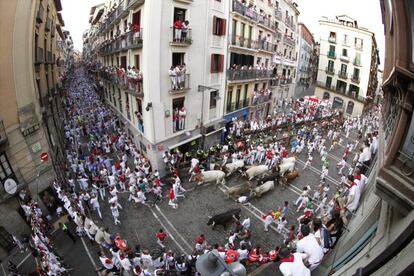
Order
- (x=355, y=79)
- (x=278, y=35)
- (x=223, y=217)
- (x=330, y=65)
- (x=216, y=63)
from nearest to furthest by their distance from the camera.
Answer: (x=223, y=217) < (x=216, y=63) < (x=278, y=35) < (x=355, y=79) < (x=330, y=65)

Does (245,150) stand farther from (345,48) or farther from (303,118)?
(345,48)

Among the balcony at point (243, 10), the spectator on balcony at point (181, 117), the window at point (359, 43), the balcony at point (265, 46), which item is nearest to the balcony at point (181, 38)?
the spectator on balcony at point (181, 117)

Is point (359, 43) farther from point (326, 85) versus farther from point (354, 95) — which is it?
point (354, 95)

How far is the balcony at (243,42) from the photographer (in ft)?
69.9

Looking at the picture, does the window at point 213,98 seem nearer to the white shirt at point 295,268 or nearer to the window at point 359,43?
the white shirt at point 295,268

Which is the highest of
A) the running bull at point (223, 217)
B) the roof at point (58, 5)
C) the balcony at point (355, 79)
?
the roof at point (58, 5)

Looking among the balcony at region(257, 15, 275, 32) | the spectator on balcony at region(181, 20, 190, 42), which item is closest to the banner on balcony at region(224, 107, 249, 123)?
the spectator on balcony at region(181, 20, 190, 42)

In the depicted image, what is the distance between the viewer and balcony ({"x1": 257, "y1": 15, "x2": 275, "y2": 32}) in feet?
83.9

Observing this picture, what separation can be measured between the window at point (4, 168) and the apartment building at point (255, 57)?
16697 millimetres

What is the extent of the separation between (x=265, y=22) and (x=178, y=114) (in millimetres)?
17246

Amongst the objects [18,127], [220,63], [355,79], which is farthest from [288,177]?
[355,79]

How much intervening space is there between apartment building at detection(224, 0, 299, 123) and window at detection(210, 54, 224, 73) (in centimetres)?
124

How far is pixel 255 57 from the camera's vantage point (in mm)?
26172

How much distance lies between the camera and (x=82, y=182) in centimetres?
1499
